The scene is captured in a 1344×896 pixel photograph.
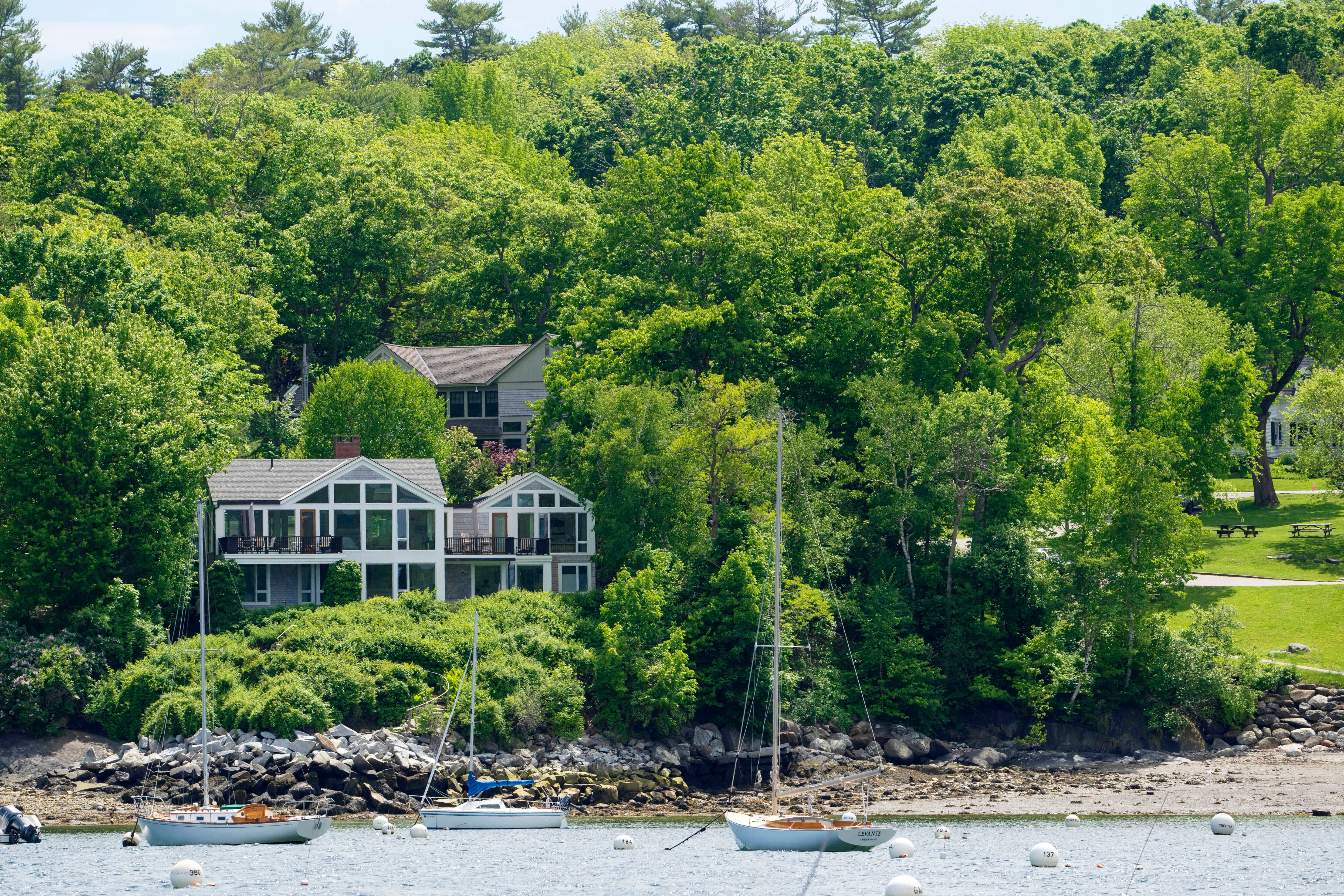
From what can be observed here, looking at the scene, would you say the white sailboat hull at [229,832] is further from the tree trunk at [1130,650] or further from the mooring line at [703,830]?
the tree trunk at [1130,650]

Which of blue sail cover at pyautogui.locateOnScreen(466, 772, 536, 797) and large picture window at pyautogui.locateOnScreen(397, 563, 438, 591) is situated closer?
blue sail cover at pyautogui.locateOnScreen(466, 772, 536, 797)

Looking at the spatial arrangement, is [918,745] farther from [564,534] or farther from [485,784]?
[564,534]

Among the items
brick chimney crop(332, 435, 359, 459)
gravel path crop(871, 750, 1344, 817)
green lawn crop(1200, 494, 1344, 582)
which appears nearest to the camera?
gravel path crop(871, 750, 1344, 817)

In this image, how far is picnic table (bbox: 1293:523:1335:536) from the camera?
3095 inches

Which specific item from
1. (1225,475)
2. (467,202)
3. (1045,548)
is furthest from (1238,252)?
(467,202)

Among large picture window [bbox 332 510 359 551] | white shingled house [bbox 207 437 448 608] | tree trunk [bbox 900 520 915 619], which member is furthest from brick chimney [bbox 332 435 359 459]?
tree trunk [bbox 900 520 915 619]

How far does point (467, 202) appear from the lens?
10188 centimetres

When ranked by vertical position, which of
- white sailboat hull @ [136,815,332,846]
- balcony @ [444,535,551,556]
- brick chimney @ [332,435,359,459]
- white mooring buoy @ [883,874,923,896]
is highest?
brick chimney @ [332,435,359,459]

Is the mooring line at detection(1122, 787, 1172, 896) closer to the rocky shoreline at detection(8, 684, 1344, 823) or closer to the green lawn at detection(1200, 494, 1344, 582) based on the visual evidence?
the rocky shoreline at detection(8, 684, 1344, 823)

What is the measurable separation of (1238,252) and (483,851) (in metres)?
58.3

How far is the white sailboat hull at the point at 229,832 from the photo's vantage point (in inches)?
1900

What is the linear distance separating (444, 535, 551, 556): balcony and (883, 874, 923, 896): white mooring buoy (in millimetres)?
35172

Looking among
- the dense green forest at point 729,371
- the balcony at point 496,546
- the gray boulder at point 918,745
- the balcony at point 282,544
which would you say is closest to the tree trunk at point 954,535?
the dense green forest at point 729,371

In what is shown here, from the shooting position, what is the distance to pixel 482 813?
2089 inches
